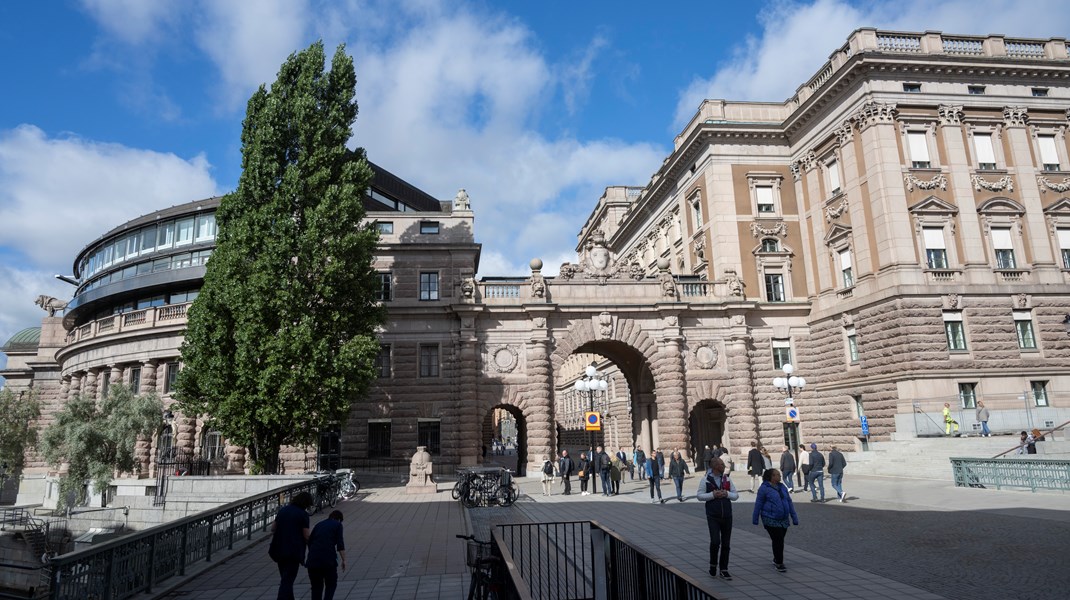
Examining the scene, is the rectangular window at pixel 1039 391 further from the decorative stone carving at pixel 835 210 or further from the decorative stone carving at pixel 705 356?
the decorative stone carving at pixel 705 356

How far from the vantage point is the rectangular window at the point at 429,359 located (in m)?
36.8

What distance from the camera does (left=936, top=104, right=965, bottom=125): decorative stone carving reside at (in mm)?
34719

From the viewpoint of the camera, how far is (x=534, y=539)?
584 inches

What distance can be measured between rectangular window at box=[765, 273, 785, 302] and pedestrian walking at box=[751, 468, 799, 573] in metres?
30.9

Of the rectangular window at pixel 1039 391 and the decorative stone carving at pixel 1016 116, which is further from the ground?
the decorative stone carving at pixel 1016 116

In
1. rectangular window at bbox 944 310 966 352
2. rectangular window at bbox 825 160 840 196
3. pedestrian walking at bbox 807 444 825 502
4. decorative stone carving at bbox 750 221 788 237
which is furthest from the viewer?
decorative stone carving at bbox 750 221 788 237

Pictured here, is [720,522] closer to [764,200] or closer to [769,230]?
[769,230]

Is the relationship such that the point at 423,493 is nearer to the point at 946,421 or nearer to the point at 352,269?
the point at 352,269

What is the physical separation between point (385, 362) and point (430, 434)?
15.6 feet

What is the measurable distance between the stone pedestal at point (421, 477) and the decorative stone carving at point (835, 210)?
2627cm

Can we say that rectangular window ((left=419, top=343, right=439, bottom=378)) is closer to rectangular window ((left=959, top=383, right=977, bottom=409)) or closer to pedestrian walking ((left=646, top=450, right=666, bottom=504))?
pedestrian walking ((left=646, top=450, right=666, bottom=504))

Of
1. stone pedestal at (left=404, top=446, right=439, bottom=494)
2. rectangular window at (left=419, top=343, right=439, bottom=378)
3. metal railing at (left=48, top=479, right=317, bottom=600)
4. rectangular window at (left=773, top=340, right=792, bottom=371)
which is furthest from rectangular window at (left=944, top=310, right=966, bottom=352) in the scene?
metal railing at (left=48, top=479, right=317, bottom=600)

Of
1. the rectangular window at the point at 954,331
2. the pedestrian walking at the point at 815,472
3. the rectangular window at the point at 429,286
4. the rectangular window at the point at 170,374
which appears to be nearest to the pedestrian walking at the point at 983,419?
the rectangular window at the point at 954,331

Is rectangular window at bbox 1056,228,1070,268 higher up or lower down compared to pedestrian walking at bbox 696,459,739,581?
higher up
